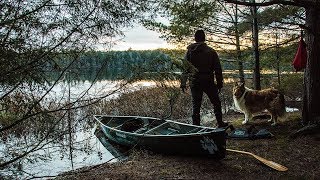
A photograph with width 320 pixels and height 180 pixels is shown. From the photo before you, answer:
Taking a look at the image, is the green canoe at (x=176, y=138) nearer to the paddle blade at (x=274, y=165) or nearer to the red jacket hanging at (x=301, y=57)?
the paddle blade at (x=274, y=165)

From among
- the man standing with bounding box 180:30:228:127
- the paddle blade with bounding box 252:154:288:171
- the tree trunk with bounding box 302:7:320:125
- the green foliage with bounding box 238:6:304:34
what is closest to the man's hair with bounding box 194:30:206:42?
the man standing with bounding box 180:30:228:127

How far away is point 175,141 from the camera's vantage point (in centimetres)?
770

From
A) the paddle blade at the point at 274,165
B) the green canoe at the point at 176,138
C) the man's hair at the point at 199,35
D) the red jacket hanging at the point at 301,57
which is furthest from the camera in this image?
the red jacket hanging at the point at 301,57

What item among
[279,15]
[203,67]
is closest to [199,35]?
[203,67]

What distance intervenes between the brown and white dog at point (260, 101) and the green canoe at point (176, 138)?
7.50 ft

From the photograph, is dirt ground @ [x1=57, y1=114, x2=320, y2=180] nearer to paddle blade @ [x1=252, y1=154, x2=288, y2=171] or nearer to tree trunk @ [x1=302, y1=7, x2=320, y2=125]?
paddle blade @ [x1=252, y1=154, x2=288, y2=171]

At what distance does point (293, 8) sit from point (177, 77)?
23.1ft

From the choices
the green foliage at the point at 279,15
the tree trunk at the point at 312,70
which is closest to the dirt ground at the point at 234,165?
the tree trunk at the point at 312,70

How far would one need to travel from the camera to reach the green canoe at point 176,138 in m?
7.04

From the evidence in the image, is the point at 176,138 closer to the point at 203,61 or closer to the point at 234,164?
the point at 234,164

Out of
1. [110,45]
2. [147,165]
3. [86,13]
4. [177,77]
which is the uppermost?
[86,13]

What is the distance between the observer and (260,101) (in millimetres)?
10406

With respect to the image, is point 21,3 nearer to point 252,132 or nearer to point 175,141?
point 175,141

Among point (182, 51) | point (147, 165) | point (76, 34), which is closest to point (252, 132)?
point (147, 165)
